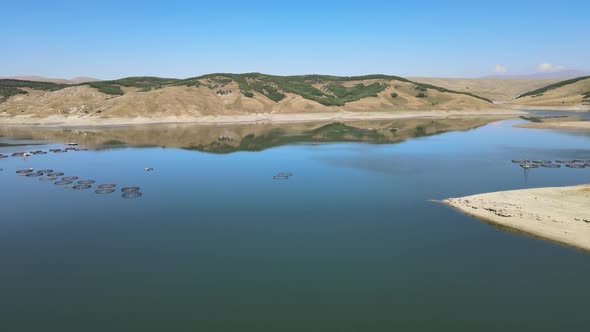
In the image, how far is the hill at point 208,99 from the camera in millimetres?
144875

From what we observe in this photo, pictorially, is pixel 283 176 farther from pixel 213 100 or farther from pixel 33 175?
pixel 213 100

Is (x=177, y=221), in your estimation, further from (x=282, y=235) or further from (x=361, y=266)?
(x=361, y=266)

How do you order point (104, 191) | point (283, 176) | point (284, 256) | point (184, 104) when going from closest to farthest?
point (284, 256)
point (104, 191)
point (283, 176)
point (184, 104)

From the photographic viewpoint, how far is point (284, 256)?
25188 mm

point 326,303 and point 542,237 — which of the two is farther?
point 542,237

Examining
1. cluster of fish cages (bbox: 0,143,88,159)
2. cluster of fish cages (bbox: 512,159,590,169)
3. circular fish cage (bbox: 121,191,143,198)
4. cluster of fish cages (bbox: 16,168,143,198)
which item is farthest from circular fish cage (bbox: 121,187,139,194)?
cluster of fish cages (bbox: 512,159,590,169)

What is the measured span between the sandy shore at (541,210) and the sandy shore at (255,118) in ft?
367

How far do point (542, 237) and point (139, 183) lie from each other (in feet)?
138

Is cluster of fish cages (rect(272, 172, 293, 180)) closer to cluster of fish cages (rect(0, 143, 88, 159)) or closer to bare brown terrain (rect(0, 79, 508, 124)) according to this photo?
cluster of fish cages (rect(0, 143, 88, 159))

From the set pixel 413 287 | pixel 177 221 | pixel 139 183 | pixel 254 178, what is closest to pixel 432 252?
pixel 413 287

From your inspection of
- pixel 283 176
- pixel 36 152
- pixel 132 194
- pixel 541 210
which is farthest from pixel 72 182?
pixel 541 210

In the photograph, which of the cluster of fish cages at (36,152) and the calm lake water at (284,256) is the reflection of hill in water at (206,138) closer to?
the cluster of fish cages at (36,152)

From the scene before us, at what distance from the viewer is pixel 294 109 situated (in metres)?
161

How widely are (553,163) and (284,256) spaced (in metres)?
45.4
